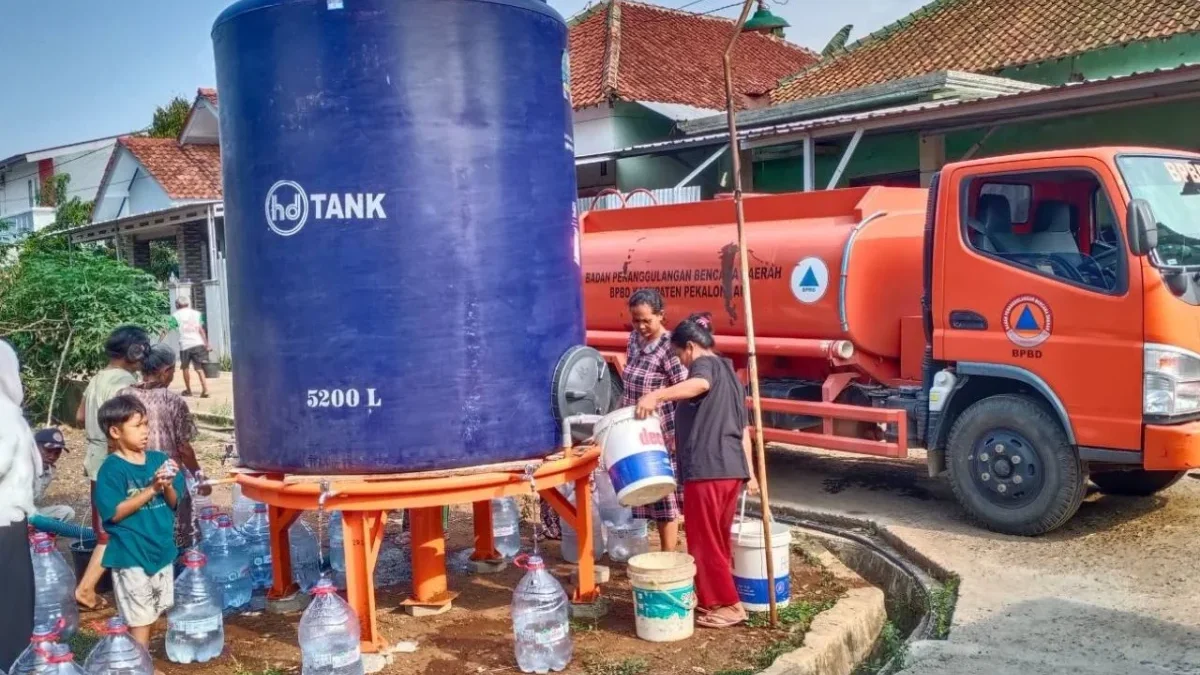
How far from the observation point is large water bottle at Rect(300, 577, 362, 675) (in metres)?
4.49

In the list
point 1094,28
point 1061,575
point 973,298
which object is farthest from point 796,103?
point 1061,575

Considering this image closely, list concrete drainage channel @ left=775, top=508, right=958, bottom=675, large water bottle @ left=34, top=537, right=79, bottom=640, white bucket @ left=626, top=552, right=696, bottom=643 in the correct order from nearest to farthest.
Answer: white bucket @ left=626, top=552, right=696, bottom=643
concrete drainage channel @ left=775, top=508, right=958, bottom=675
large water bottle @ left=34, top=537, right=79, bottom=640

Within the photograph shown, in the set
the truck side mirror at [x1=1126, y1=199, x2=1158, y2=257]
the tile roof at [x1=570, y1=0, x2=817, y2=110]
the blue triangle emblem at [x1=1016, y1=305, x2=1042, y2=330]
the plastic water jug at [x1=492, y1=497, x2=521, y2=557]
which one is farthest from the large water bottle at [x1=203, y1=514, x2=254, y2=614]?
the tile roof at [x1=570, y1=0, x2=817, y2=110]

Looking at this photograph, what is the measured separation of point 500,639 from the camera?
518cm

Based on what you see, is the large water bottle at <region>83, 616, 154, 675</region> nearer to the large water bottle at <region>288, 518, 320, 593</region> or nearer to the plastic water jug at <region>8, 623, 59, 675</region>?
the plastic water jug at <region>8, 623, 59, 675</region>

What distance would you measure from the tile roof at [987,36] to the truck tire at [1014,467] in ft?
36.1

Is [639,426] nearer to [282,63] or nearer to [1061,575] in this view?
[282,63]

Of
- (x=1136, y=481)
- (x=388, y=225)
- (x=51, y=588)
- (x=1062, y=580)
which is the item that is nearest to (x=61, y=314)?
(x=51, y=588)

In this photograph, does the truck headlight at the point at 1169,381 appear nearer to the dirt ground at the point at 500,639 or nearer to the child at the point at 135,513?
the dirt ground at the point at 500,639

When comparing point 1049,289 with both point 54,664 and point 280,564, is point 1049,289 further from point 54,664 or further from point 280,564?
point 54,664

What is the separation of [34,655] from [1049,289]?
576cm

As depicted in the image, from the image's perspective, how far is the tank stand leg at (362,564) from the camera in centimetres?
476

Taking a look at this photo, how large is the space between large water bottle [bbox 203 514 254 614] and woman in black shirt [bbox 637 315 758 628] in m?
2.63

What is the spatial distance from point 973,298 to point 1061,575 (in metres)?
1.90
